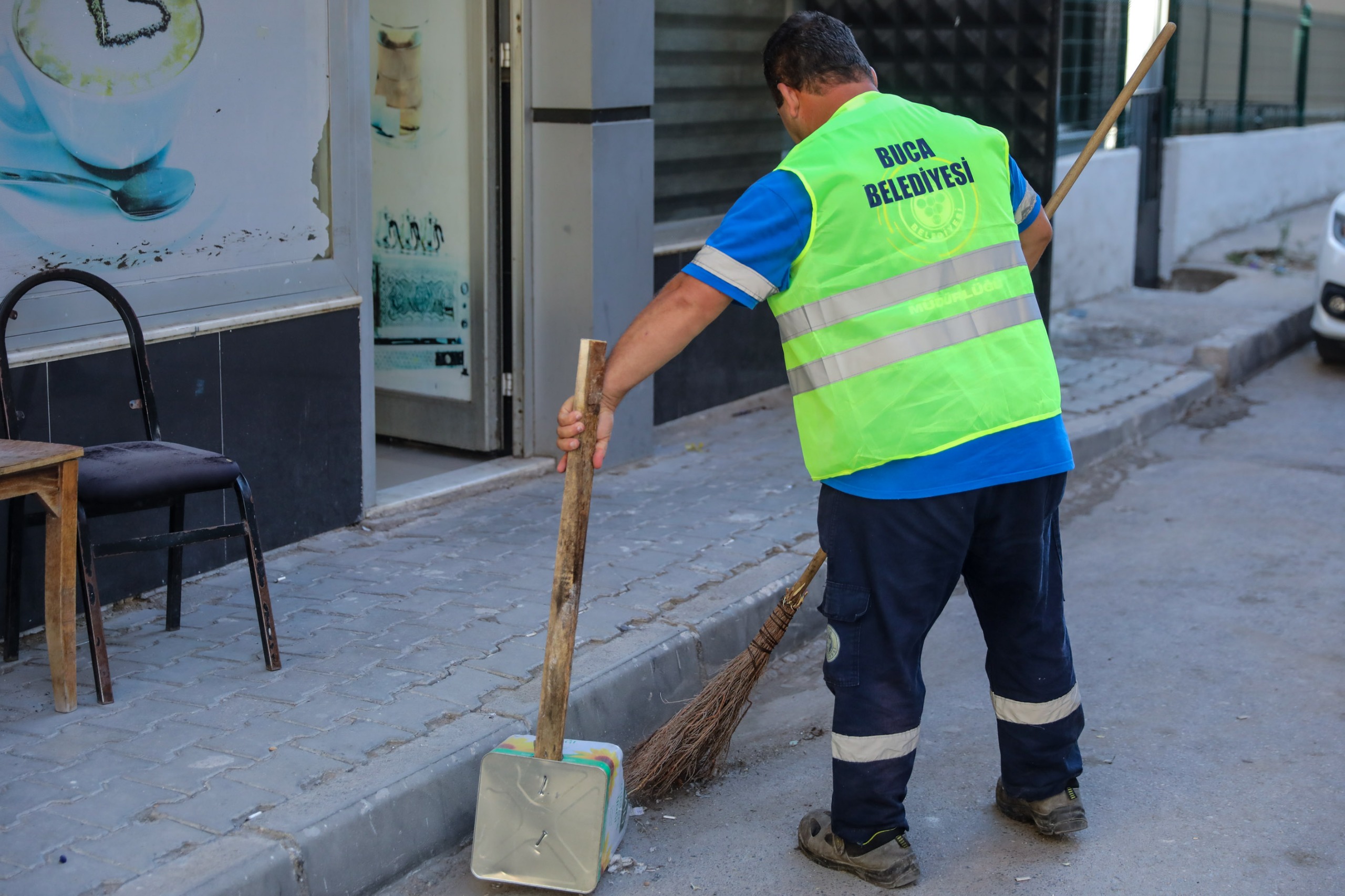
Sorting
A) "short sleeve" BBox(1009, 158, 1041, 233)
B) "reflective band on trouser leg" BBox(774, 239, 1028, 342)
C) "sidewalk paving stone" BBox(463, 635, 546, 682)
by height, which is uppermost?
"short sleeve" BBox(1009, 158, 1041, 233)

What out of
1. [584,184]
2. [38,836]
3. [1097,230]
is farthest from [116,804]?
[1097,230]

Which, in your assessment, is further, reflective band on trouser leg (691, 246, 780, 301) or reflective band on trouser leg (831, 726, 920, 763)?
reflective band on trouser leg (831, 726, 920, 763)

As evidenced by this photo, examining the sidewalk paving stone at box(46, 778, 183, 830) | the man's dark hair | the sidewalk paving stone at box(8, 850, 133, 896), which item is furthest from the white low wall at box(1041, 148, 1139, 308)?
the sidewalk paving stone at box(8, 850, 133, 896)

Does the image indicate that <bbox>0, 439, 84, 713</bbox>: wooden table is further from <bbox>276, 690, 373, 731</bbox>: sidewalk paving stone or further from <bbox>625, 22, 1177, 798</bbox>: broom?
<bbox>625, 22, 1177, 798</bbox>: broom

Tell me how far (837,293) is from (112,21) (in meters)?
2.72

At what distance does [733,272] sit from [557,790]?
47.9 inches

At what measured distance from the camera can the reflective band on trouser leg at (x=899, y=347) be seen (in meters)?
2.98

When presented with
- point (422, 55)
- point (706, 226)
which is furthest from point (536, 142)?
point (706, 226)

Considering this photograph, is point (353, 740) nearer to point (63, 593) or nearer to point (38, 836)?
point (38, 836)

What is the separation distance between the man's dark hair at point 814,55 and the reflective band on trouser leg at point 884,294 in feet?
1.64

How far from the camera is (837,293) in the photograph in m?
2.96

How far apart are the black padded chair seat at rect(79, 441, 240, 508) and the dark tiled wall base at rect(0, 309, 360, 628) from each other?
0.36 meters

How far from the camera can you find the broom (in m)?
3.59

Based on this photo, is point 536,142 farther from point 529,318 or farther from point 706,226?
point 706,226
